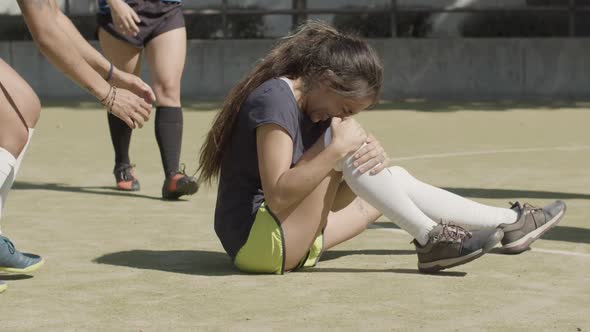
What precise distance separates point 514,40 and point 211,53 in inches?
158

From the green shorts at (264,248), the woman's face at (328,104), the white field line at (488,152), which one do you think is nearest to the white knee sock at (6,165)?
the green shorts at (264,248)

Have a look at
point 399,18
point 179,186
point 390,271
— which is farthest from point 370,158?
point 399,18

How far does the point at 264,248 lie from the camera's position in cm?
575

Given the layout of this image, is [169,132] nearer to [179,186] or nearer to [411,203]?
[179,186]

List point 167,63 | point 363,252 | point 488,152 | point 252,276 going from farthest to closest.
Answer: point 488,152 < point 167,63 < point 363,252 < point 252,276

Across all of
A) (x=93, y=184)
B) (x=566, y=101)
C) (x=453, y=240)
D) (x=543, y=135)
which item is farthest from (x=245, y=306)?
(x=566, y=101)

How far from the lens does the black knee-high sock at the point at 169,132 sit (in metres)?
8.75

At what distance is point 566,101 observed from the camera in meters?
18.3

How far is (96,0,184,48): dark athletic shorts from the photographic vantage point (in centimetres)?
878

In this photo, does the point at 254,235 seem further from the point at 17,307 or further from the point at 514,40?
the point at 514,40

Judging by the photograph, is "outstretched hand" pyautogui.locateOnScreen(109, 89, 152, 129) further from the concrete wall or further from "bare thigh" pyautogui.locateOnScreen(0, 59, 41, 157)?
the concrete wall

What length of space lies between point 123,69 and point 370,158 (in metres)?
3.72

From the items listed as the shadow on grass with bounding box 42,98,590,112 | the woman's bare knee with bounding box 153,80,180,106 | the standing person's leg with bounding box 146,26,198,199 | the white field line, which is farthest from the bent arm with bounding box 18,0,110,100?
the shadow on grass with bounding box 42,98,590,112

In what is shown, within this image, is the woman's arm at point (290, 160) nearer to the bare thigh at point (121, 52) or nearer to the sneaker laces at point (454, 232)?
the sneaker laces at point (454, 232)
